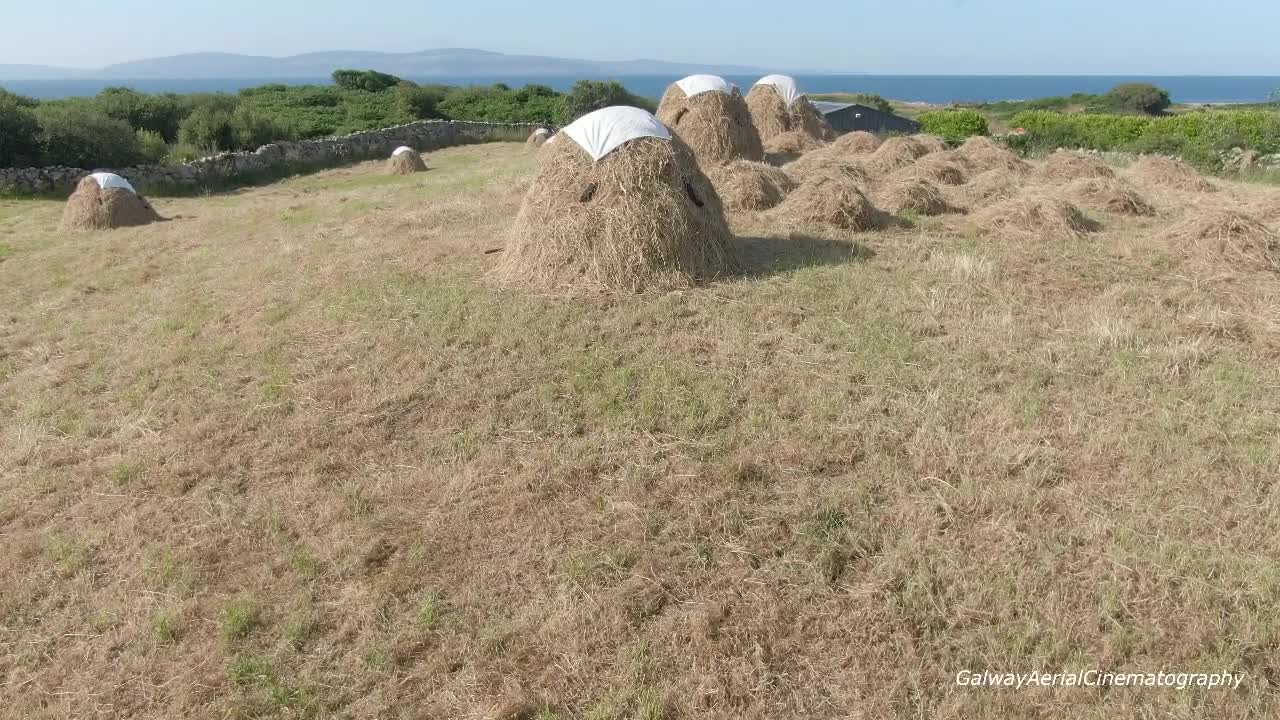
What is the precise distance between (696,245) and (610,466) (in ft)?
12.4

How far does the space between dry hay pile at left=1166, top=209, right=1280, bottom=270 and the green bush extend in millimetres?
18873

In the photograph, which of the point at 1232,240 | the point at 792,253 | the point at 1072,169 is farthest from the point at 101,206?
the point at 1072,169

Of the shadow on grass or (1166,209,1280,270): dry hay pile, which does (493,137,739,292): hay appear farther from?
(1166,209,1280,270): dry hay pile

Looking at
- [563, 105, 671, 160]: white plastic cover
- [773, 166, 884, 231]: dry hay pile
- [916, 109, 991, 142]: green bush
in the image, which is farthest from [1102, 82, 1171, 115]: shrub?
[563, 105, 671, 160]: white plastic cover

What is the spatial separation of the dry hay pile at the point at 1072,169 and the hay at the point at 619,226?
900 centimetres

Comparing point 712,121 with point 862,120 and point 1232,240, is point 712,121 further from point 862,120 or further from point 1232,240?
point 862,120

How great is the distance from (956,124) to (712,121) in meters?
17.1

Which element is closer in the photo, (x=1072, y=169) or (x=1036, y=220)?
(x=1036, y=220)

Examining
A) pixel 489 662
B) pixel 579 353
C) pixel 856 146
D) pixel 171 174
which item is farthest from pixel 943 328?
pixel 171 174

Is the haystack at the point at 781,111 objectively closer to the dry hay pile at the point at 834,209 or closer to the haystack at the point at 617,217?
the dry hay pile at the point at 834,209

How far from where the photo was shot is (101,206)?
42.9 ft

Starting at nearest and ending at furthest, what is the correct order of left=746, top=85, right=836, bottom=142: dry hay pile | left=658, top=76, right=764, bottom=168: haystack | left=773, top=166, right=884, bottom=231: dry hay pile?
left=773, top=166, right=884, bottom=231: dry hay pile → left=658, top=76, right=764, bottom=168: haystack → left=746, top=85, right=836, bottom=142: dry hay pile

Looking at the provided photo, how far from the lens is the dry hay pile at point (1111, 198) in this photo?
34.3ft

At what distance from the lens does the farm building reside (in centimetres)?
2919
